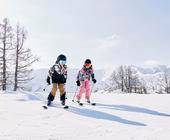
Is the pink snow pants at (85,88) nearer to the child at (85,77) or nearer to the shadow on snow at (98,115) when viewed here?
the child at (85,77)

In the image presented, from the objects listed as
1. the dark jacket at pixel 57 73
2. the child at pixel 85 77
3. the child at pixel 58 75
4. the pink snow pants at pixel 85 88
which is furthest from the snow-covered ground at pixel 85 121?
the dark jacket at pixel 57 73

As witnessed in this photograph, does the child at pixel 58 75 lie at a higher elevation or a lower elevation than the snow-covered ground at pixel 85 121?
higher

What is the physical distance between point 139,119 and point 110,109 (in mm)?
1990

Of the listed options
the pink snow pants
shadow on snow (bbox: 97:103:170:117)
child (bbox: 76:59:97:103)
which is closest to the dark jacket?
child (bbox: 76:59:97:103)

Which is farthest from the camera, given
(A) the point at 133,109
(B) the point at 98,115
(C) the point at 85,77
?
(C) the point at 85,77

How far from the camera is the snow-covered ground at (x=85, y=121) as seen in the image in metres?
7.52

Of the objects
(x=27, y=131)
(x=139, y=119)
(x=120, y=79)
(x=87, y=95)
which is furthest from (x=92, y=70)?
(x=120, y=79)

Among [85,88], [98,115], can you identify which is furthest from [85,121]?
[85,88]

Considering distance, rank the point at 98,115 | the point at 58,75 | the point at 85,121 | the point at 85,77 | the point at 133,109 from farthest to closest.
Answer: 1. the point at 85,77
2. the point at 133,109
3. the point at 58,75
4. the point at 98,115
5. the point at 85,121

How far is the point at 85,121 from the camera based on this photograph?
9.41 metres

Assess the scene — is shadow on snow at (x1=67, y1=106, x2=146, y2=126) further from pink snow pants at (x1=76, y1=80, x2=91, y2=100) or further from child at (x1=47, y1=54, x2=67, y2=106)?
pink snow pants at (x1=76, y1=80, x2=91, y2=100)

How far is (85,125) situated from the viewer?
28.8ft

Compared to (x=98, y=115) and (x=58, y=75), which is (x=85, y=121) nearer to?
(x=98, y=115)

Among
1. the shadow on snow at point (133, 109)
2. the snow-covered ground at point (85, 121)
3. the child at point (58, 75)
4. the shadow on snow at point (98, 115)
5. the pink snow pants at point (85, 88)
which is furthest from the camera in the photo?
the pink snow pants at point (85, 88)
